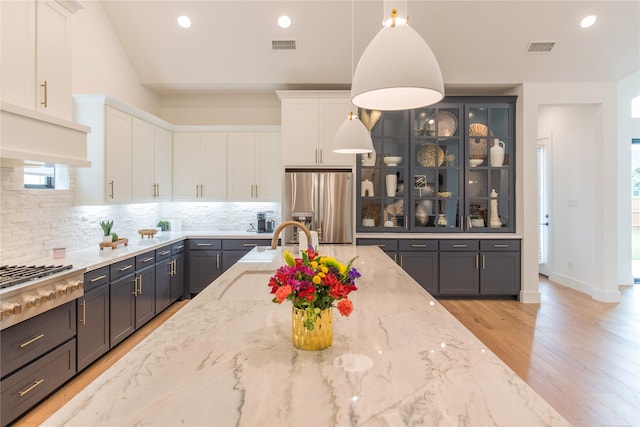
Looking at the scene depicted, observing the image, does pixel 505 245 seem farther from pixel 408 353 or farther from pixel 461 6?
pixel 408 353

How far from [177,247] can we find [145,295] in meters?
0.88

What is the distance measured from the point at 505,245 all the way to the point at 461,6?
9.80 ft

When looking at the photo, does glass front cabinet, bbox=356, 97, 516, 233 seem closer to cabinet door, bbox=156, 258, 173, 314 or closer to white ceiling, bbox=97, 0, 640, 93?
white ceiling, bbox=97, 0, 640, 93

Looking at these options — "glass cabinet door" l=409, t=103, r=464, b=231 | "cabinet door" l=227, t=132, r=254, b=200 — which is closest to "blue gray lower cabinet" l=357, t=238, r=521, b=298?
"glass cabinet door" l=409, t=103, r=464, b=231

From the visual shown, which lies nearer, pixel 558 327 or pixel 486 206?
pixel 558 327

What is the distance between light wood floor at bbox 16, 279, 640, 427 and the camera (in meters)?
2.47

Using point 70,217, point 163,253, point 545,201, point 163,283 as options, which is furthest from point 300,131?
point 545,201

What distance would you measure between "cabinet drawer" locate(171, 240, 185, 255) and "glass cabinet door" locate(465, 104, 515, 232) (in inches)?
151

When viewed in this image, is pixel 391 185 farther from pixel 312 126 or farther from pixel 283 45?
pixel 283 45

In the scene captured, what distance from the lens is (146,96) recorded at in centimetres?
514

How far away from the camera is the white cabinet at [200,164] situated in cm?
521

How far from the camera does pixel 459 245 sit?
4887 millimetres

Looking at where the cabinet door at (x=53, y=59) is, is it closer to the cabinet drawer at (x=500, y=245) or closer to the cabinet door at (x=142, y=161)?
the cabinet door at (x=142, y=161)

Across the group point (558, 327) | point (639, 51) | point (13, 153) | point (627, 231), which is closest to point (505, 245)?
point (558, 327)
